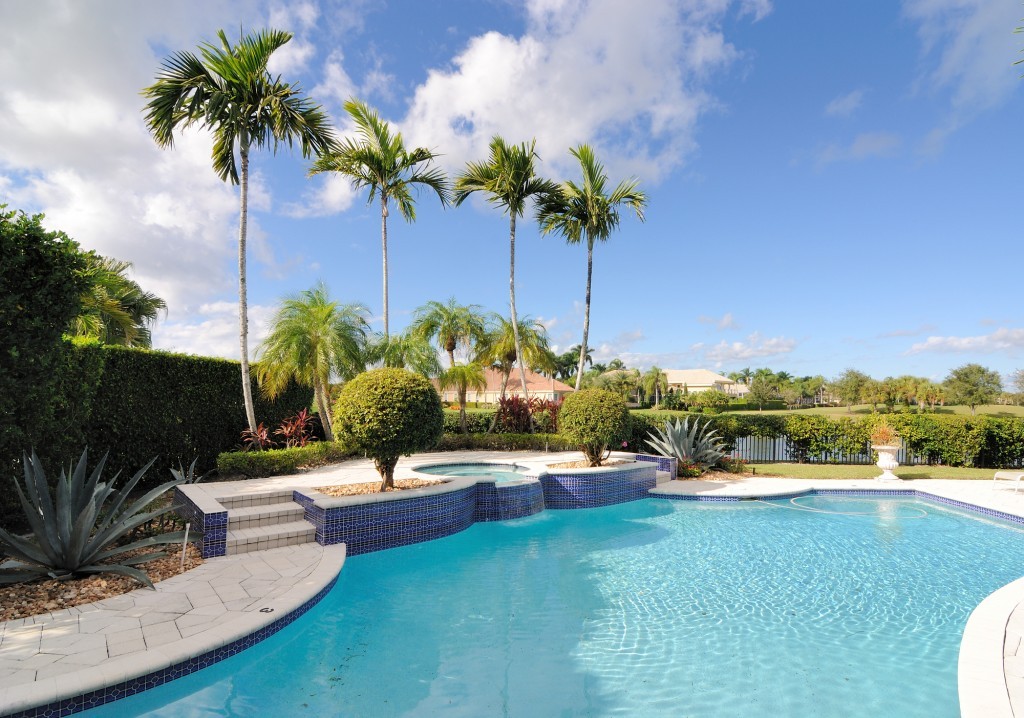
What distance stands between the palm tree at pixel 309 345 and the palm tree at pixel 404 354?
1.25 m

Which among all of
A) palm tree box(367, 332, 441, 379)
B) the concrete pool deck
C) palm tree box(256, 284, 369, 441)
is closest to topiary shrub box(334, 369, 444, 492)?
the concrete pool deck

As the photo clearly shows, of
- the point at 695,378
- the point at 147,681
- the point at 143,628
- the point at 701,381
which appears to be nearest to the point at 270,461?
the point at 143,628

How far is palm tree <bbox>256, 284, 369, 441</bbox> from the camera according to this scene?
12102 mm

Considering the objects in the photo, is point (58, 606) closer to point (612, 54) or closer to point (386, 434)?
point (386, 434)

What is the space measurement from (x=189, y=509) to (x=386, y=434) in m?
2.77

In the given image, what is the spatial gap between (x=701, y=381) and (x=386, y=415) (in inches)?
3167

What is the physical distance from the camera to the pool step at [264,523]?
6090 mm

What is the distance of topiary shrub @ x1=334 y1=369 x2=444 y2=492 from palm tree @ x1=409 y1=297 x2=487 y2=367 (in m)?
10.2

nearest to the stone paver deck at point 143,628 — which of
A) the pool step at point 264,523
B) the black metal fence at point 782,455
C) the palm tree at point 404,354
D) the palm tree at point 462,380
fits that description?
the pool step at point 264,523

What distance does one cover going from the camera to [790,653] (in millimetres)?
4094

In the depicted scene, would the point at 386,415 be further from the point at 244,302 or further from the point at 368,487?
the point at 244,302

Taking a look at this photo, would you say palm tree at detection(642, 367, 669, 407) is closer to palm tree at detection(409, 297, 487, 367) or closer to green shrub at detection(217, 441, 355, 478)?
palm tree at detection(409, 297, 487, 367)

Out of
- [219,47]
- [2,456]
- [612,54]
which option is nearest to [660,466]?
[612,54]

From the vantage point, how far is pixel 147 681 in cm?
326
